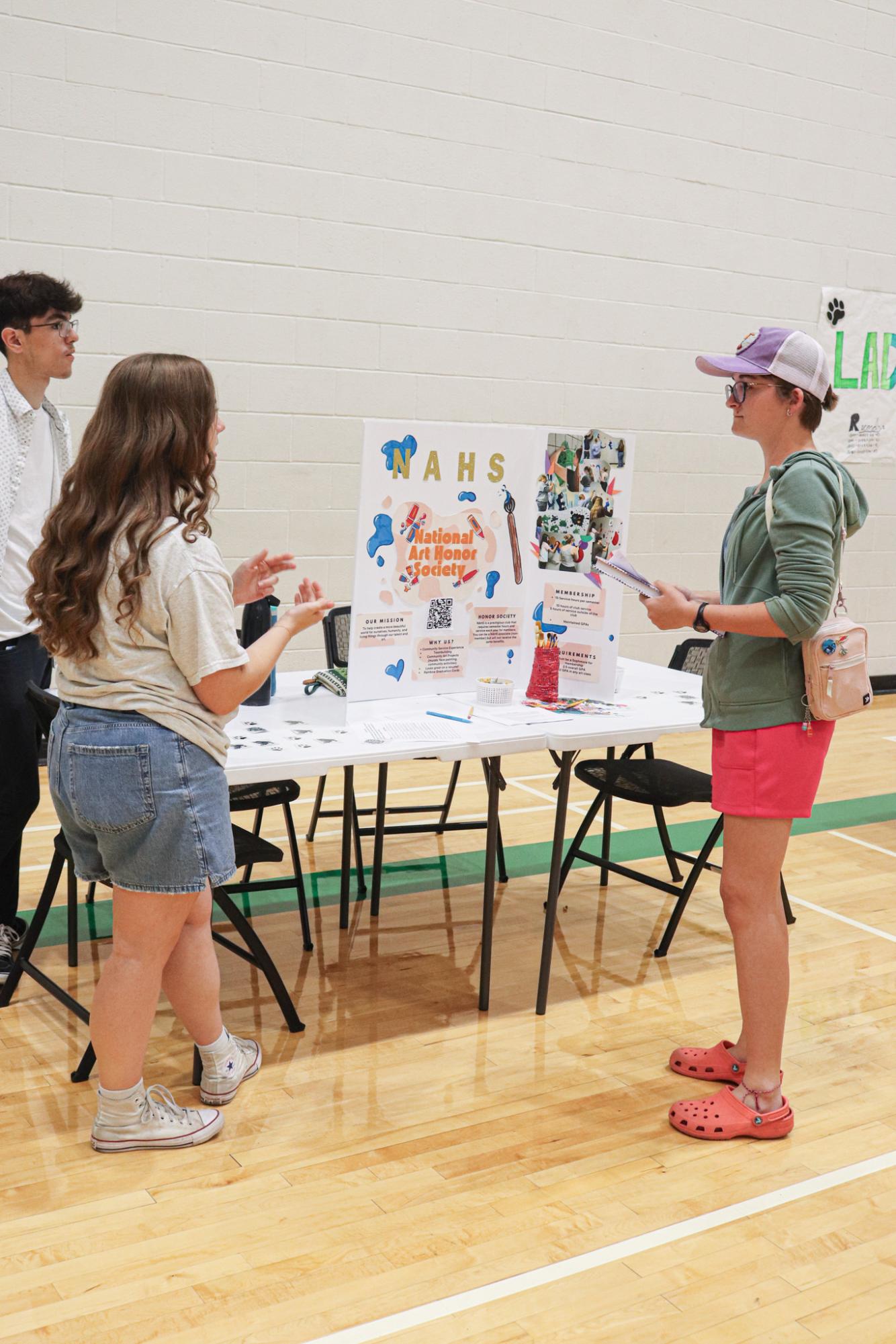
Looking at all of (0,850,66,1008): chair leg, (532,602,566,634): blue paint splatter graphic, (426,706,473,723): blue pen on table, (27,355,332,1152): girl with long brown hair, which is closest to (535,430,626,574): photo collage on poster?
(532,602,566,634): blue paint splatter graphic

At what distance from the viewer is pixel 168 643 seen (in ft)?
7.25

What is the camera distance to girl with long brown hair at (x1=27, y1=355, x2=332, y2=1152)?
216cm

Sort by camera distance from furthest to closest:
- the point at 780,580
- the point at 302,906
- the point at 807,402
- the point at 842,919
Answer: the point at 842,919, the point at 302,906, the point at 807,402, the point at 780,580

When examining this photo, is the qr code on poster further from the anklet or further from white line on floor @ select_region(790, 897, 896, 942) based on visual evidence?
white line on floor @ select_region(790, 897, 896, 942)

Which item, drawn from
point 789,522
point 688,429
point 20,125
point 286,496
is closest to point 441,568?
point 789,522

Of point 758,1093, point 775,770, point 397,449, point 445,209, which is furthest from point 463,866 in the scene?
point 445,209

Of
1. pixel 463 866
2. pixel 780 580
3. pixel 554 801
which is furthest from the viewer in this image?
pixel 554 801

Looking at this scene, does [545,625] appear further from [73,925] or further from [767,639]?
[73,925]

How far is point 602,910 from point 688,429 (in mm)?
3613

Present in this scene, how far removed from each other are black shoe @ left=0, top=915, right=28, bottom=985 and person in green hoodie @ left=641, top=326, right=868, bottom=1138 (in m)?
1.76

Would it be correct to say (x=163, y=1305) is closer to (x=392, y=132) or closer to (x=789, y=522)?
(x=789, y=522)

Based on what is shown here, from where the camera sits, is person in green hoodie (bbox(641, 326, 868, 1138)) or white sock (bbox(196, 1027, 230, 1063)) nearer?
person in green hoodie (bbox(641, 326, 868, 1138))

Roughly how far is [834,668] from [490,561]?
1237mm

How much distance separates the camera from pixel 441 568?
332 cm
